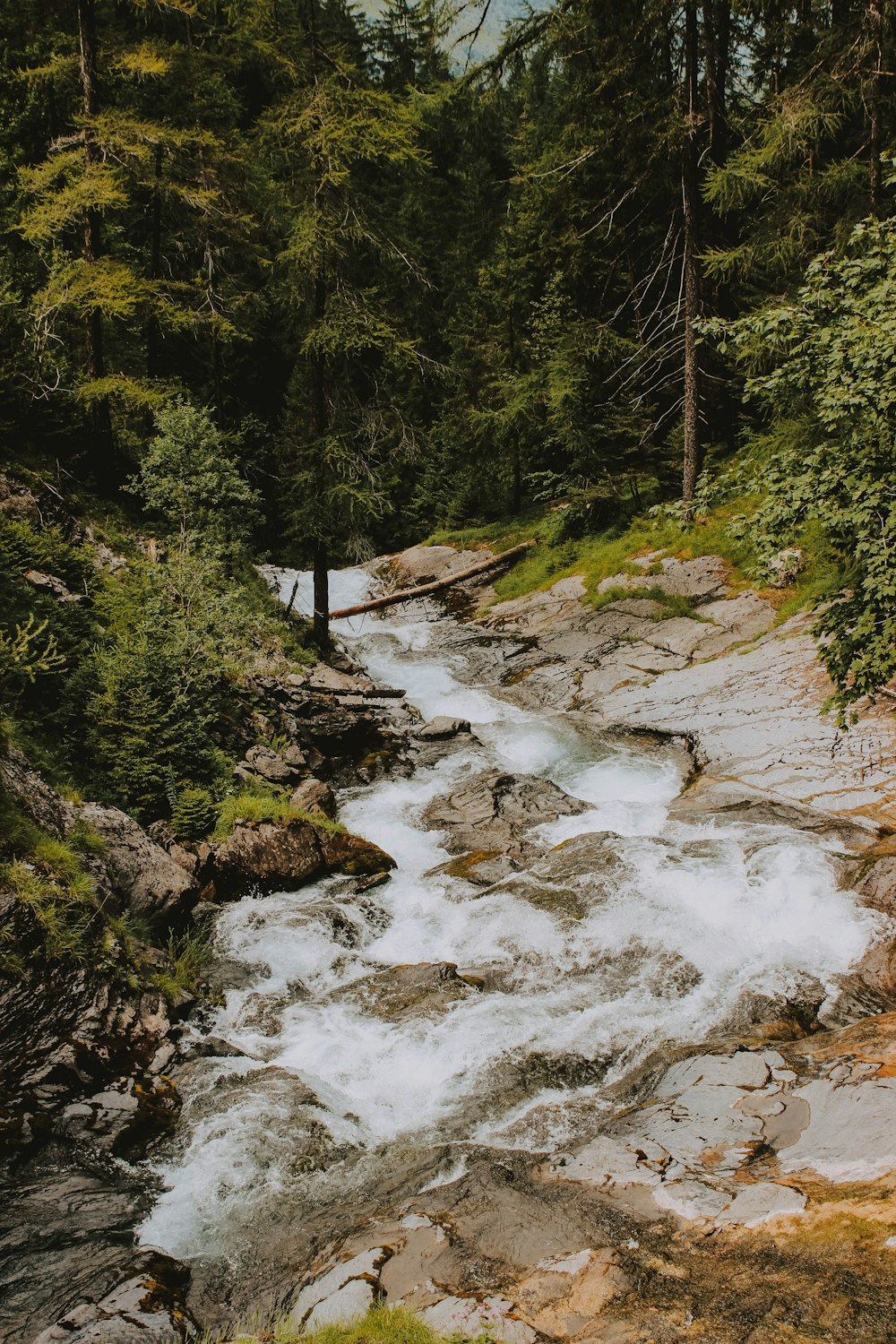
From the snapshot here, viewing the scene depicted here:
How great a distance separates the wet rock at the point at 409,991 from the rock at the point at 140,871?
221cm

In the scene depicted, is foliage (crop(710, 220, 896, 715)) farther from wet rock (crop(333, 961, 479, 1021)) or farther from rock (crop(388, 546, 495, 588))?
rock (crop(388, 546, 495, 588))

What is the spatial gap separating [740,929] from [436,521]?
2619cm

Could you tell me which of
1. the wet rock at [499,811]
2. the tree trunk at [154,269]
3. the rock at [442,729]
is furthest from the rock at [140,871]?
the tree trunk at [154,269]

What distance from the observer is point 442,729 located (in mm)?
15086

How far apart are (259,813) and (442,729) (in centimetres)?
559

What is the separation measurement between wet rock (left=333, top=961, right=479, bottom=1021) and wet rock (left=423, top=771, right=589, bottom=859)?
2.78 meters

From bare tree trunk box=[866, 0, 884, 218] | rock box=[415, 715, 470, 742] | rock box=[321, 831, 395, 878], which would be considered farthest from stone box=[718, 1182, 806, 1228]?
bare tree trunk box=[866, 0, 884, 218]

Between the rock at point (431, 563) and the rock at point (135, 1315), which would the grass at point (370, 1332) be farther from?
the rock at point (431, 563)

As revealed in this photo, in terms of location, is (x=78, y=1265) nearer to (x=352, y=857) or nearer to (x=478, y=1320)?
(x=478, y=1320)

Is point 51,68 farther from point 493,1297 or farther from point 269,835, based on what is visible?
point 493,1297

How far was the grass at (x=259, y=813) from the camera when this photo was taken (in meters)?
9.83

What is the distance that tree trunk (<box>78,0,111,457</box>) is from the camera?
14289 millimetres

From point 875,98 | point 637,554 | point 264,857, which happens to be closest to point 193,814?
point 264,857

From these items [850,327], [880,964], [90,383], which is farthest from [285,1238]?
[90,383]
